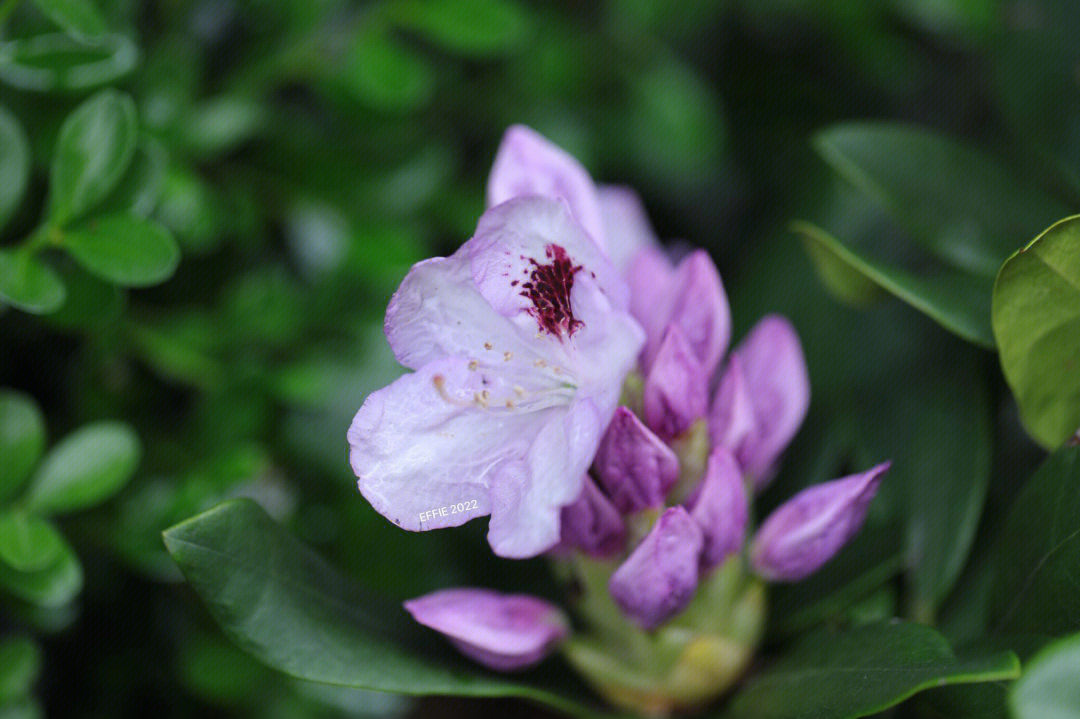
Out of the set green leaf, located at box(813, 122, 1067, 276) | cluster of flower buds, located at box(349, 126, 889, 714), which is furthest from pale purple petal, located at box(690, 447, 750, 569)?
green leaf, located at box(813, 122, 1067, 276)

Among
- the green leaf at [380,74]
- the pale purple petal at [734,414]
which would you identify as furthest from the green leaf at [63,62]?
the pale purple petal at [734,414]

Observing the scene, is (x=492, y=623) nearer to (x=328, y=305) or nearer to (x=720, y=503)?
(x=720, y=503)

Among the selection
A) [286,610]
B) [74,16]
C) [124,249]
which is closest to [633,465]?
[286,610]

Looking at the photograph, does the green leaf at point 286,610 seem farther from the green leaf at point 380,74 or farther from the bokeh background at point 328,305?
the green leaf at point 380,74

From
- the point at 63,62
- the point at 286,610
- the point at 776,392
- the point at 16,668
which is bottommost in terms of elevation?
the point at 16,668

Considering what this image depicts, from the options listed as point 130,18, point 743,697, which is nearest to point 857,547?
point 743,697

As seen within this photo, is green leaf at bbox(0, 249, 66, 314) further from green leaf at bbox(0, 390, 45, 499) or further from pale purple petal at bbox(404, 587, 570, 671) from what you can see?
pale purple petal at bbox(404, 587, 570, 671)
